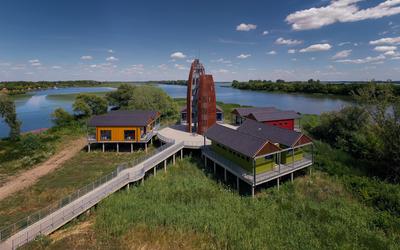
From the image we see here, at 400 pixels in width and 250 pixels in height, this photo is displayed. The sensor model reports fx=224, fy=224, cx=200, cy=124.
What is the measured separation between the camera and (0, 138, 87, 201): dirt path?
1888 cm

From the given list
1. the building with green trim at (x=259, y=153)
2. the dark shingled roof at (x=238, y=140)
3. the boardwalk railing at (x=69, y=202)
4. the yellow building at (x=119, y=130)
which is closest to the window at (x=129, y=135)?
the yellow building at (x=119, y=130)

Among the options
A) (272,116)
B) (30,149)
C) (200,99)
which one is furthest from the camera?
(272,116)

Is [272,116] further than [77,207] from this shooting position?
Yes

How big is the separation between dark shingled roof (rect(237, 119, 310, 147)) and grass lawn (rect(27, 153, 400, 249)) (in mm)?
3920

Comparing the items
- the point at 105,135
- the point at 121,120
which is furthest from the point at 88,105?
the point at 121,120

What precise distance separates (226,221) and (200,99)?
56.2 feet

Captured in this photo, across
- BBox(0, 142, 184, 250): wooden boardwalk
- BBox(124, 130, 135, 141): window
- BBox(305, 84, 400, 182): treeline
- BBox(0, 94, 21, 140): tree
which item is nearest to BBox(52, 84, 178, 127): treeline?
BBox(0, 94, 21, 140): tree

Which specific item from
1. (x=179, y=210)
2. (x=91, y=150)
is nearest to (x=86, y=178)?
(x=91, y=150)

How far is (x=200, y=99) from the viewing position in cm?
2788

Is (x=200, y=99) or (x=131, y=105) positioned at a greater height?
(x=200, y=99)

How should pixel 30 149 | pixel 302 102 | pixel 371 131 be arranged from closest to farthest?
pixel 371 131 < pixel 30 149 < pixel 302 102

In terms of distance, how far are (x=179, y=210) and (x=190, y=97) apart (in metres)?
17.4

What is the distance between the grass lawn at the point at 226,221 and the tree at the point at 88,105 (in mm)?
39509

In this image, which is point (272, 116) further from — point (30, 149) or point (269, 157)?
point (30, 149)
